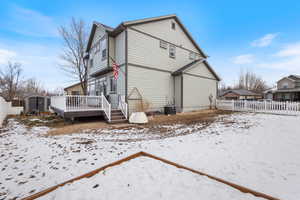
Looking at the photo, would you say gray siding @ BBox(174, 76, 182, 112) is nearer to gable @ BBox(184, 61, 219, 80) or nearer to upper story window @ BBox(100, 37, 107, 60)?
gable @ BBox(184, 61, 219, 80)

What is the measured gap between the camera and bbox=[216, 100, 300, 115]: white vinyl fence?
976 cm

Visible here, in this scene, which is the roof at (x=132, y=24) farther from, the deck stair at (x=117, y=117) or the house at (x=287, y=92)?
the house at (x=287, y=92)

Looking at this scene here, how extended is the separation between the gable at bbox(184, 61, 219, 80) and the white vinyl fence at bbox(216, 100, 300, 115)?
3.19 meters

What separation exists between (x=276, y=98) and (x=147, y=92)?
111ft

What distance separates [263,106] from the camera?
11.2 metres

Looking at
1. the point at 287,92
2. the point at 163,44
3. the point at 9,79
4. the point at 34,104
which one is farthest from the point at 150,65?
the point at 287,92

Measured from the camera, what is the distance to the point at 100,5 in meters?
10.7

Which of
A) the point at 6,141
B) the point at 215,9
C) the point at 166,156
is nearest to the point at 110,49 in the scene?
the point at 6,141

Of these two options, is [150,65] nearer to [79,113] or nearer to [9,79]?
[79,113]

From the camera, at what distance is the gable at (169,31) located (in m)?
9.63

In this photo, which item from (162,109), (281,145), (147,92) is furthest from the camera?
(162,109)

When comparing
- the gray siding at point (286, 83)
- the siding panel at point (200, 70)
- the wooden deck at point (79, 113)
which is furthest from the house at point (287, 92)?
the wooden deck at point (79, 113)

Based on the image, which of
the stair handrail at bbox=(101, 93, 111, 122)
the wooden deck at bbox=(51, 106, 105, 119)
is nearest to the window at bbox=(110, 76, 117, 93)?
the stair handrail at bbox=(101, 93, 111, 122)

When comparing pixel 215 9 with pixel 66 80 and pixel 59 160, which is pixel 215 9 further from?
pixel 66 80
